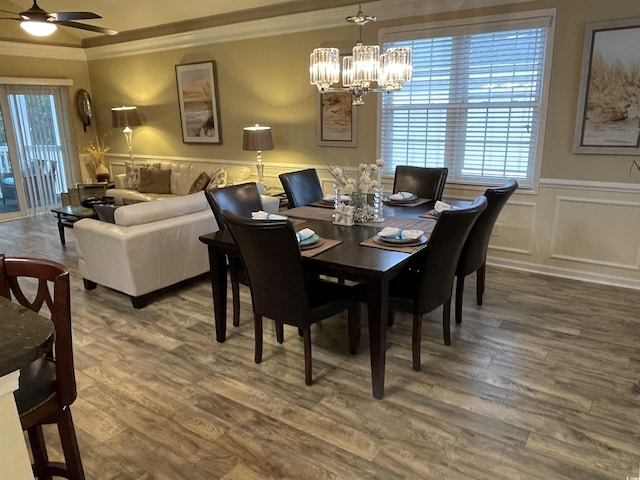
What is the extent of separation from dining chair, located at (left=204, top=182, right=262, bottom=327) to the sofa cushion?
0.75 meters

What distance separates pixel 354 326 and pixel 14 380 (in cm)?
212

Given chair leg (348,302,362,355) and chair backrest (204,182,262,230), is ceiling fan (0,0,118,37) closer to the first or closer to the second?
chair backrest (204,182,262,230)

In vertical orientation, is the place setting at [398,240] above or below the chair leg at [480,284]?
above

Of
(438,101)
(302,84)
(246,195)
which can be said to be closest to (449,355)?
(246,195)

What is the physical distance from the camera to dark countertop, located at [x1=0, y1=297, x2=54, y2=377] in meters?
0.96

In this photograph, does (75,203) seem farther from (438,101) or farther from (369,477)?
(369,477)

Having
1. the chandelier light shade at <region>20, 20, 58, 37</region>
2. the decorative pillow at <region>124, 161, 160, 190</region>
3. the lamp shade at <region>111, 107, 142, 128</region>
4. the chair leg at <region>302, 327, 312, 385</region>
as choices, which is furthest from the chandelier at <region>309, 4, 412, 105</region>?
the lamp shade at <region>111, 107, 142, 128</region>

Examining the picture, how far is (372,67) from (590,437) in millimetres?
2440

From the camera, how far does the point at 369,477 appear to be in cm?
197

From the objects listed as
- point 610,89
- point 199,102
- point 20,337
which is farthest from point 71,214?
point 610,89

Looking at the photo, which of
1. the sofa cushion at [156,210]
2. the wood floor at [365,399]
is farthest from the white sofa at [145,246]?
the wood floor at [365,399]

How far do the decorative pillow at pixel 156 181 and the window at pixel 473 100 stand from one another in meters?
3.17

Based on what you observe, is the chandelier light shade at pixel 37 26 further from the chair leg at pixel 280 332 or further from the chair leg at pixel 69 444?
the chair leg at pixel 69 444

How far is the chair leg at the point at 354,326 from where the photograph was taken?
9.28ft
